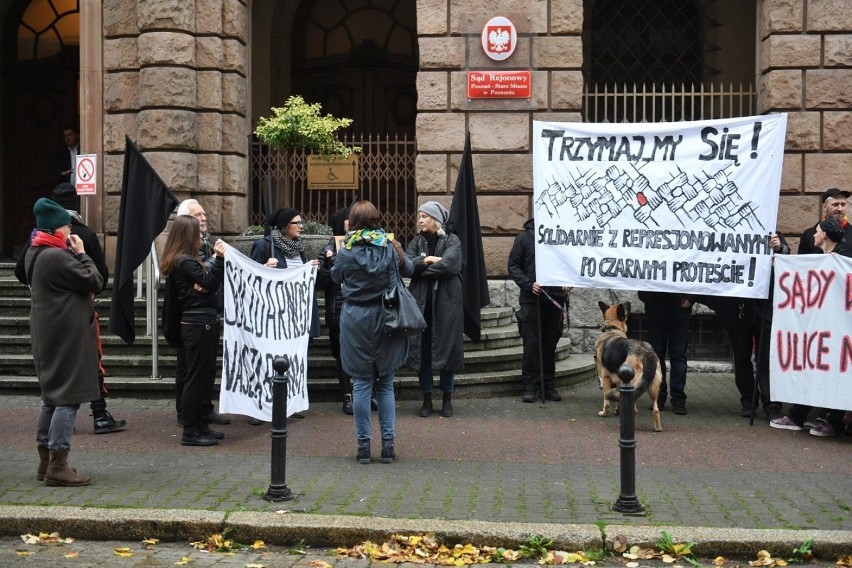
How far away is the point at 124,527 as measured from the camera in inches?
261

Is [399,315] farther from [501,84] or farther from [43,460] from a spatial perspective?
[501,84]

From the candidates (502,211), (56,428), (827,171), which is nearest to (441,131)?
(502,211)

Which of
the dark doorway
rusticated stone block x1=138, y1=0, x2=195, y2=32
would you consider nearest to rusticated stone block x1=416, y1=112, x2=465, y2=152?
rusticated stone block x1=138, y1=0, x2=195, y2=32

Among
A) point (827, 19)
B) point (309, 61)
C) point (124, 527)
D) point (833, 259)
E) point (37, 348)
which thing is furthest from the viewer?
point (309, 61)

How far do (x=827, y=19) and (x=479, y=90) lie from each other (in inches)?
186

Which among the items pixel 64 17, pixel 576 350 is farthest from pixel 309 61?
pixel 576 350

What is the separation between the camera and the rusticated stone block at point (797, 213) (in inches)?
560

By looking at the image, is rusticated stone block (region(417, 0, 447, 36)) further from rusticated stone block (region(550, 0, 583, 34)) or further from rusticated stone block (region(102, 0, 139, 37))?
rusticated stone block (region(102, 0, 139, 37))

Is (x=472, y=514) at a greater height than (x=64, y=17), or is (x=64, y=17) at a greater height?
(x=64, y=17)

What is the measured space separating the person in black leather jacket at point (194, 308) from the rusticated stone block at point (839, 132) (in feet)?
29.4

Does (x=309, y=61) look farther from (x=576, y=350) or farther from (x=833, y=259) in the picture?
(x=833, y=259)

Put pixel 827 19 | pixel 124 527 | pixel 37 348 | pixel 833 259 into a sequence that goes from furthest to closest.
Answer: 1. pixel 827 19
2. pixel 833 259
3. pixel 37 348
4. pixel 124 527

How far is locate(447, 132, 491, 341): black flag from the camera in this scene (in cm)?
1098

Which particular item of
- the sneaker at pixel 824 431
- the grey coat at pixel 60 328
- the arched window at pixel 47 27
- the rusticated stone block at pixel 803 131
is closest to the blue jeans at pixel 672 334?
the sneaker at pixel 824 431
